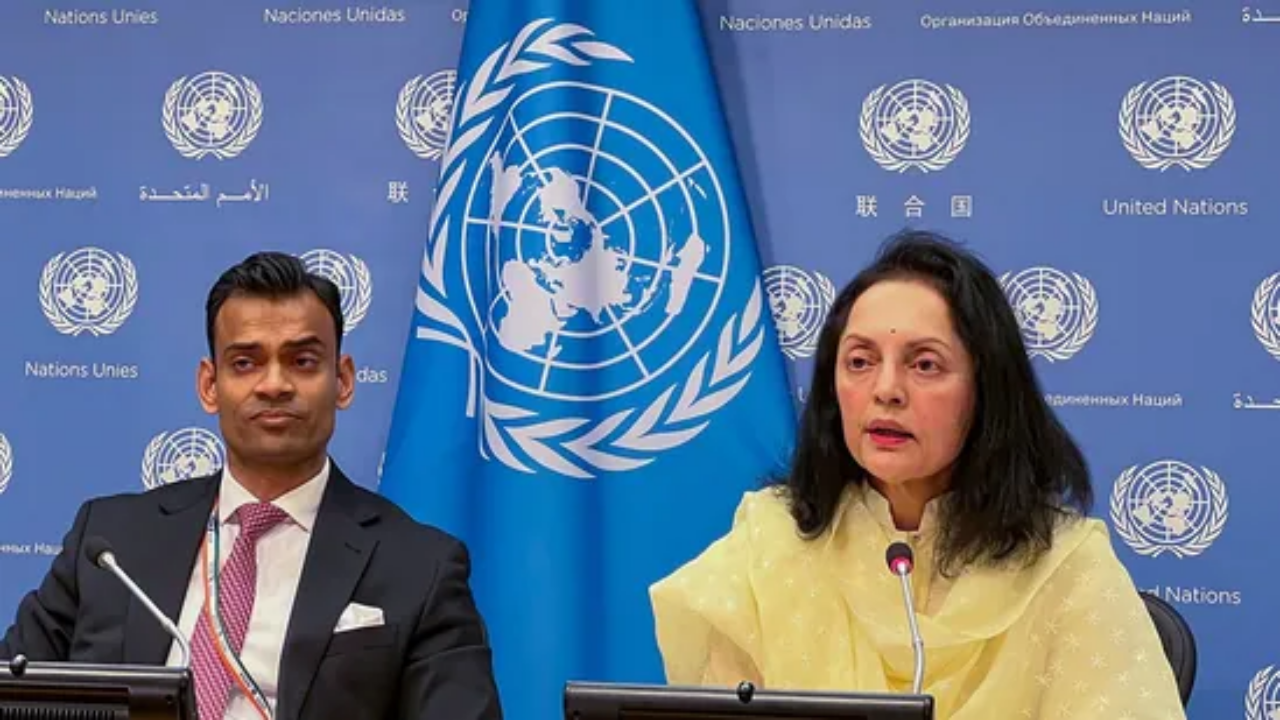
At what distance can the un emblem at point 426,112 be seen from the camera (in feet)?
13.1

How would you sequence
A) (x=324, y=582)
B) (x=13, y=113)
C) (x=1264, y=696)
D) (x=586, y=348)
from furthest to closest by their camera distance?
1. (x=13, y=113)
2. (x=586, y=348)
3. (x=1264, y=696)
4. (x=324, y=582)

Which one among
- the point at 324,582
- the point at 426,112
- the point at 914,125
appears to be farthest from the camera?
the point at 426,112

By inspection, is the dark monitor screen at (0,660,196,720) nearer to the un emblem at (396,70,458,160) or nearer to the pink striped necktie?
the pink striped necktie

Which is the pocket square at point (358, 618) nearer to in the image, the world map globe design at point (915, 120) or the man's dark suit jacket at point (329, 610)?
the man's dark suit jacket at point (329, 610)

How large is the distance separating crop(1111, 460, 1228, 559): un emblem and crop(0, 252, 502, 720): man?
4.82 feet

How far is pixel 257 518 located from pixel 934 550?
1096mm

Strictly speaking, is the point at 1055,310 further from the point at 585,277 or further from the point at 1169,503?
the point at 585,277

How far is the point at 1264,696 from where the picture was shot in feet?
11.8

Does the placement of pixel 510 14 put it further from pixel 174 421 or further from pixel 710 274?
pixel 174 421

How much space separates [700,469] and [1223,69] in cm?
135

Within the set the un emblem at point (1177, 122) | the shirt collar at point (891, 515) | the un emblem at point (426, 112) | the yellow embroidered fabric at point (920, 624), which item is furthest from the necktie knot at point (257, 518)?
the un emblem at point (1177, 122)

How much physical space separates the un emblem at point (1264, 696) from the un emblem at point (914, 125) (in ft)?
4.01

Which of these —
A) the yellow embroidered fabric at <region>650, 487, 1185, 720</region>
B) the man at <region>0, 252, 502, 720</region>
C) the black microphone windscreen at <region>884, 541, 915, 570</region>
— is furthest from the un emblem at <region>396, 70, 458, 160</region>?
the black microphone windscreen at <region>884, 541, 915, 570</region>

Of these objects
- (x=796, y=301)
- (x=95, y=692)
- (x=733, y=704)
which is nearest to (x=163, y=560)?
(x=95, y=692)
